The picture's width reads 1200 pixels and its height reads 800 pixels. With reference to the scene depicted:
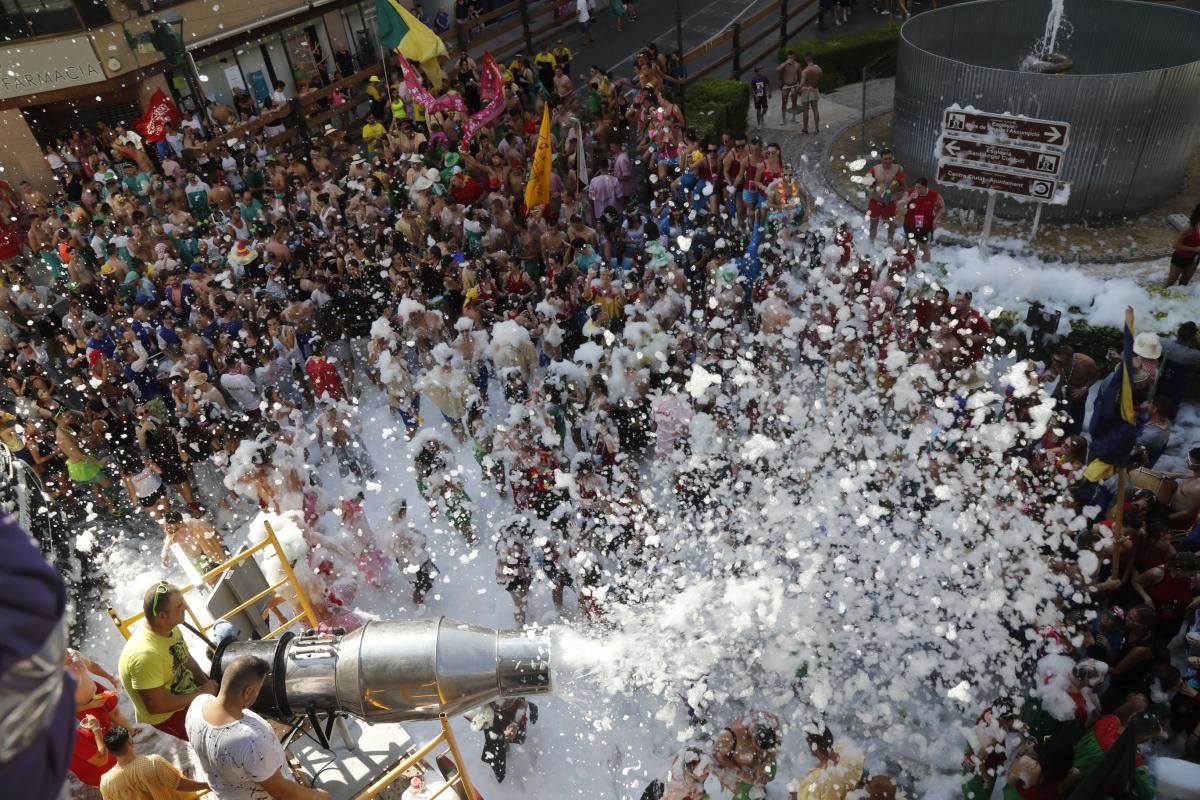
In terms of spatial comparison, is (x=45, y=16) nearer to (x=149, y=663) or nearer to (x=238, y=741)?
(x=149, y=663)

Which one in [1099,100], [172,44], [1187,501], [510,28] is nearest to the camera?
[1187,501]

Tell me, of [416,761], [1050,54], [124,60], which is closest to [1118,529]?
Result: [416,761]

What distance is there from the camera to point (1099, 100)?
12.2m

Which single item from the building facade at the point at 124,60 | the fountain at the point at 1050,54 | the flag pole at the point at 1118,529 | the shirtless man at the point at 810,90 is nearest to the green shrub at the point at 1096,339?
the flag pole at the point at 1118,529

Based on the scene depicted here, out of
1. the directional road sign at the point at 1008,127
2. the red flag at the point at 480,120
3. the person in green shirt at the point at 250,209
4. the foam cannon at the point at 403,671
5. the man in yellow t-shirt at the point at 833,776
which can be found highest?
the foam cannon at the point at 403,671

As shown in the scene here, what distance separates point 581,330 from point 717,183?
3840 millimetres

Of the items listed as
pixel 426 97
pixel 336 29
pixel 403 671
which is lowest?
pixel 336 29

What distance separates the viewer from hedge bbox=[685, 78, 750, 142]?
16312 millimetres

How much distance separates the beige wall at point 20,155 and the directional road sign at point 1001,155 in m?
19.9

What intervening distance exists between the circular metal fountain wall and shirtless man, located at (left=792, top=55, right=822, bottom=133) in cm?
173

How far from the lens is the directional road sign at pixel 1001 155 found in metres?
10.1

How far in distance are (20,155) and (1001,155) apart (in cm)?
2077

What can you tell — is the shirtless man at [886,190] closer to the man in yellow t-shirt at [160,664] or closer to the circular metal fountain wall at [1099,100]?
the circular metal fountain wall at [1099,100]

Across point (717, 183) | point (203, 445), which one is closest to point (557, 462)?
point (203, 445)
